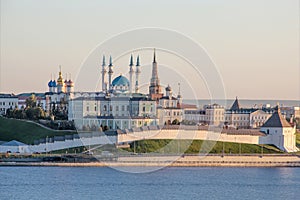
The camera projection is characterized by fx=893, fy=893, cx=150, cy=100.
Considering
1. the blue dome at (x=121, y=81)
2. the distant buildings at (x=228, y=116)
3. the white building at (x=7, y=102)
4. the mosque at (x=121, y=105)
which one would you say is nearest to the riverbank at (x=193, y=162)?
the mosque at (x=121, y=105)

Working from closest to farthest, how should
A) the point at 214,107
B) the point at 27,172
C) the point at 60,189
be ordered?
the point at 60,189, the point at 27,172, the point at 214,107

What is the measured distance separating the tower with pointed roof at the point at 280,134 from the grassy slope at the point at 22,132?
931cm

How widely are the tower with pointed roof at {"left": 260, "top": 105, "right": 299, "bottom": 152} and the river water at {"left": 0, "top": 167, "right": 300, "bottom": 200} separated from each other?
313 inches

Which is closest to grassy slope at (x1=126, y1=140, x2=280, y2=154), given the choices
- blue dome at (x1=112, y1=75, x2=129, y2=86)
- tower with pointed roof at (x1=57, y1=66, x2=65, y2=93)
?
blue dome at (x1=112, y1=75, x2=129, y2=86)

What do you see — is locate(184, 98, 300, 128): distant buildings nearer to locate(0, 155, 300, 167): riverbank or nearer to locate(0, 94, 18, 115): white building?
locate(0, 94, 18, 115): white building

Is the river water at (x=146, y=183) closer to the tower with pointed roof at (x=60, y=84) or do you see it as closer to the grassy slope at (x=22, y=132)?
the grassy slope at (x=22, y=132)

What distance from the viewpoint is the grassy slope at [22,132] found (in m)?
39.2

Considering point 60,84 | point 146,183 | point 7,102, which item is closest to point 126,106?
point 60,84

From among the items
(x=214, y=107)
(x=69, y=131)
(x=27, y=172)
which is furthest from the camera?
(x=214, y=107)

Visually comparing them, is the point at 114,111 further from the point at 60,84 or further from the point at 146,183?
the point at 146,183

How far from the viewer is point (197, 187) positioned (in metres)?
26.0

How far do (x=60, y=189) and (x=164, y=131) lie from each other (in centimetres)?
1371

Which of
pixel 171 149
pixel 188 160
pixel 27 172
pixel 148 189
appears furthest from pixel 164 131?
pixel 148 189

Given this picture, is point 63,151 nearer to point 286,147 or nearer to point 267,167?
point 267,167
